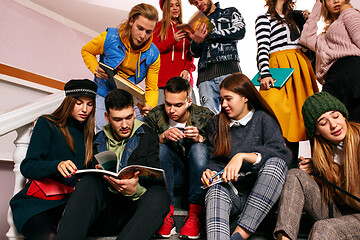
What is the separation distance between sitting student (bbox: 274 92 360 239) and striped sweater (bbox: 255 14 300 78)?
698mm

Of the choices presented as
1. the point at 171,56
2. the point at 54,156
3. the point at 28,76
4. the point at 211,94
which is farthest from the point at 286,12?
the point at 28,76

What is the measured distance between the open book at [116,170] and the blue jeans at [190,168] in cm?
25

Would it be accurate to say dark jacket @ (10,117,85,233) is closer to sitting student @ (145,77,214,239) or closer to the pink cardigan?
sitting student @ (145,77,214,239)

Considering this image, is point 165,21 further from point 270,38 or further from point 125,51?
point 270,38

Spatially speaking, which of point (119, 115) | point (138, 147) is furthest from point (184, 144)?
point (119, 115)

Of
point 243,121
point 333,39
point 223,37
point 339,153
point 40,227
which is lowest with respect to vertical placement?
point 40,227

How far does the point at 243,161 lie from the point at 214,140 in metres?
0.26

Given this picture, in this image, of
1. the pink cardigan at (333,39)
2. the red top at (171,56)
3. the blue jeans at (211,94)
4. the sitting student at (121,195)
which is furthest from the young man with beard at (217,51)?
the sitting student at (121,195)

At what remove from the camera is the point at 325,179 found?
147cm

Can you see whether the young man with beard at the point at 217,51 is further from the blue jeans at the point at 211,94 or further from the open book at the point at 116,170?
the open book at the point at 116,170

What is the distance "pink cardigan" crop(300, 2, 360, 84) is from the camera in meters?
1.88

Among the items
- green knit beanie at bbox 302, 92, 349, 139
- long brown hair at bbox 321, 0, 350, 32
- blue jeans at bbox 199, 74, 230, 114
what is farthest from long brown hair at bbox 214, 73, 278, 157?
long brown hair at bbox 321, 0, 350, 32

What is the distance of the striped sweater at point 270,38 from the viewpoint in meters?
2.21

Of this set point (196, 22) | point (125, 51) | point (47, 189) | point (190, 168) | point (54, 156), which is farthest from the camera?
point (196, 22)
